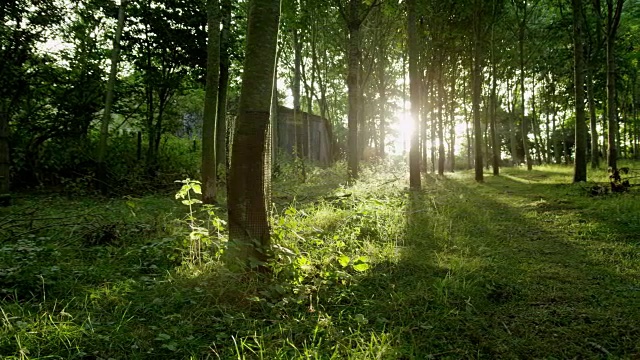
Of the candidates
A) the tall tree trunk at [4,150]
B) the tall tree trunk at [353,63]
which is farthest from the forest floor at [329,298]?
the tall tree trunk at [353,63]

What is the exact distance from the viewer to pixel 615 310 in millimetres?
3018

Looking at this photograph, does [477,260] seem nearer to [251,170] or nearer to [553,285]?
[553,285]

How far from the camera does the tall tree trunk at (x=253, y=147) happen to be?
3594mm

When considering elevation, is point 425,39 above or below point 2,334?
above

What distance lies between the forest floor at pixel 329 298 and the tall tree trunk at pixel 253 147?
292 mm

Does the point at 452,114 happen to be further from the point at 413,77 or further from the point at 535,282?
the point at 535,282

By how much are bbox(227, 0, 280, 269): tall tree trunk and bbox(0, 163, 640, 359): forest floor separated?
29 cm

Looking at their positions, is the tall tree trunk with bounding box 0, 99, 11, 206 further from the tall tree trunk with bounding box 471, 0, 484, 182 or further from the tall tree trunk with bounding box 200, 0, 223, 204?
the tall tree trunk with bounding box 471, 0, 484, 182

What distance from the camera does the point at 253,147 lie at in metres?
3.60

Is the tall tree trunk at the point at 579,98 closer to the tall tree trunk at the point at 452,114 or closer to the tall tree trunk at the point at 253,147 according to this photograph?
the tall tree trunk at the point at 452,114

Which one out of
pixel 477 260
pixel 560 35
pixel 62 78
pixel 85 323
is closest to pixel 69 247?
pixel 85 323

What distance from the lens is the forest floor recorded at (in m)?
2.52

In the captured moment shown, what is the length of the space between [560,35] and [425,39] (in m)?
7.76

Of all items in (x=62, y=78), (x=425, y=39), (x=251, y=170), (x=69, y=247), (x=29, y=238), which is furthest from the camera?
(x=425, y=39)
